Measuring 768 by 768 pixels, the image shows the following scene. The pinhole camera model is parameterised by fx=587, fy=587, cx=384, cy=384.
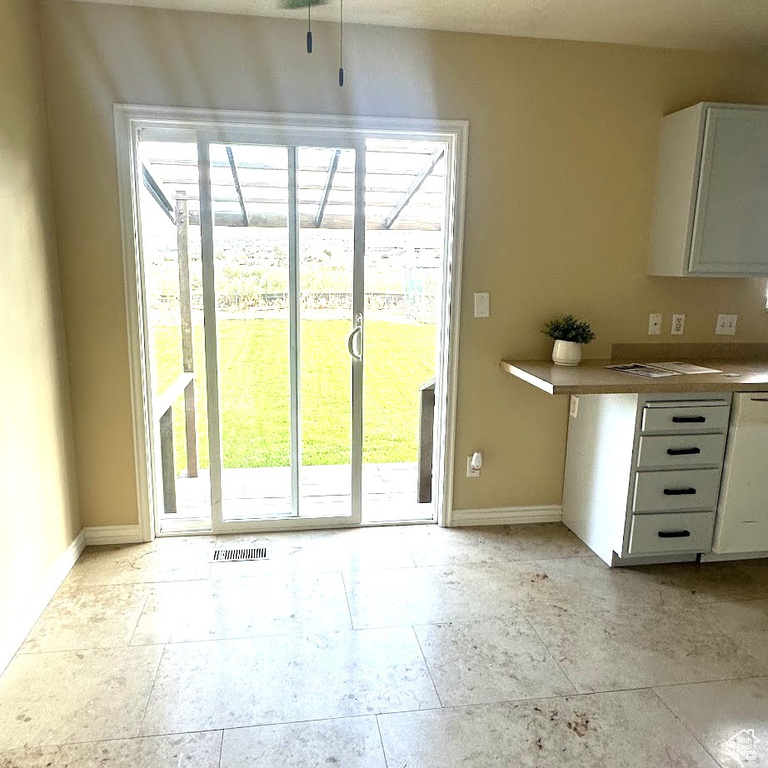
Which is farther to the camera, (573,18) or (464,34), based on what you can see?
(464,34)

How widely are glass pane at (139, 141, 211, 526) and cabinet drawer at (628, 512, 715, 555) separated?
7.11 feet

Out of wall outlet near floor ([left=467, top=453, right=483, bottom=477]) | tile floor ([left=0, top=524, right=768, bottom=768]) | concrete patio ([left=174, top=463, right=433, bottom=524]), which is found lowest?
tile floor ([left=0, top=524, right=768, bottom=768])

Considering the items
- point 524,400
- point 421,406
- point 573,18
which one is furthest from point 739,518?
point 573,18

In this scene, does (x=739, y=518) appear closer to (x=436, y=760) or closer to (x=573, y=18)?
(x=436, y=760)

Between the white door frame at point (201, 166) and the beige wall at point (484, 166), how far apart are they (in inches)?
1.9

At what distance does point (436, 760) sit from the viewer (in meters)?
1.71

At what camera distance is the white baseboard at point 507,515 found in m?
3.27

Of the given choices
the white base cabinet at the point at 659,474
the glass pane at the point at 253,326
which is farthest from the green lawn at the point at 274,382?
the white base cabinet at the point at 659,474

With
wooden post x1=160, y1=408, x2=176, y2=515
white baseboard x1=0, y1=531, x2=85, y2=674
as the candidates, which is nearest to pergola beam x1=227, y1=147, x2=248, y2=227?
wooden post x1=160, y1=408, x2=176, y2=515

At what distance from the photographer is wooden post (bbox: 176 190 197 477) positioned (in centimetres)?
287

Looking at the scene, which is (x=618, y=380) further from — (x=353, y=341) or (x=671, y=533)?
(x=353, y=341)

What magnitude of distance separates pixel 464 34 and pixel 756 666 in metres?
2.93

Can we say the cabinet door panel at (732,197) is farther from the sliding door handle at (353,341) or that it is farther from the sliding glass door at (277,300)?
the sliding door handle at (353,341)

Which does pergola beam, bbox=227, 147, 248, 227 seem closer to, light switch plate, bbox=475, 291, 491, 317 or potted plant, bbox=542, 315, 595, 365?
light switch plate, bbox=475, 291, 491, 317
